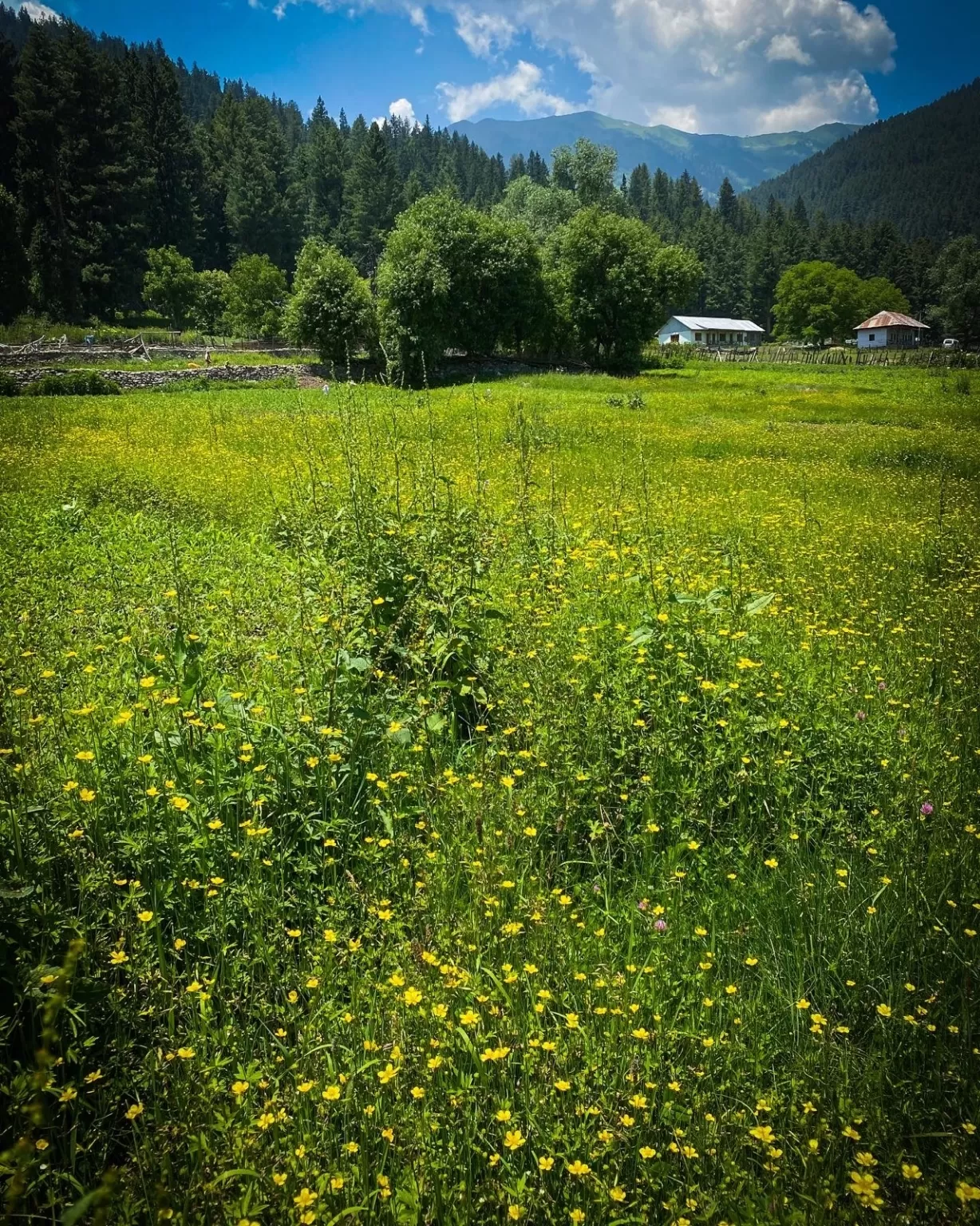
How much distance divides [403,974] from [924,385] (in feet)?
160

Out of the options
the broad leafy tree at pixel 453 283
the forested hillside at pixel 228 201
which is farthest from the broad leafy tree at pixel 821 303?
the broad leafy tree at pixel 453 283

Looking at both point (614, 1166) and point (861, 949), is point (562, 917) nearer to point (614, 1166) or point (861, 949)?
point (614, 1166)

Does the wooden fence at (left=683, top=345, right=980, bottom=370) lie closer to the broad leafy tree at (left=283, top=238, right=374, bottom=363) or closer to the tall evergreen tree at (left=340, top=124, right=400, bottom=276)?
the broad leafy tree at (left=283, top=238, right=374, bottom=363)

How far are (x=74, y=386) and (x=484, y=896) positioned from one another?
34340 mm

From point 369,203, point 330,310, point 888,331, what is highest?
point 369,203

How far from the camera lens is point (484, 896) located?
3143mm

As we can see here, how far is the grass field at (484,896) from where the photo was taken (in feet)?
7.80

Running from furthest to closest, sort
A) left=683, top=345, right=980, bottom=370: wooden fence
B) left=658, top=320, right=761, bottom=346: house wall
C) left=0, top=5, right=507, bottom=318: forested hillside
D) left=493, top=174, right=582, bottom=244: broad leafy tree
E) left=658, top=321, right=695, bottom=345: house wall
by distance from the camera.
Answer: left=658, top=320, right=761, bottom=346: house wall → left=658, top=321, right=695, bottom=345: house wall → left=493, top=174, right=582, bottom=244: broad leafy tree → left=0, top=5, right=507, bottom=318: forested hillside → left=683, top=345, right=980, bottom=370: wooden fence


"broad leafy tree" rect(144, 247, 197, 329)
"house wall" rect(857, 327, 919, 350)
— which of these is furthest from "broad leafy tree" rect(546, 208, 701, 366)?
"house wall" rect(857, 327, 919, 350)

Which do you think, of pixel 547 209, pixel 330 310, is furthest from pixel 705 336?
pixel 330 310

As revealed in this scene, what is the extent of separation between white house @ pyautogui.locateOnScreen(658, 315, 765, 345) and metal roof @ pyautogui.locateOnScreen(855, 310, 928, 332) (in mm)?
17902

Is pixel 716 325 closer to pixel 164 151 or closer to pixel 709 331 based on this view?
pixel 709 331

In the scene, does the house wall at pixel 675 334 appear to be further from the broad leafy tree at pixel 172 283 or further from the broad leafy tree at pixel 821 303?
the broad leafy tree at pixel 172 283

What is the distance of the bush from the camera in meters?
29.2
